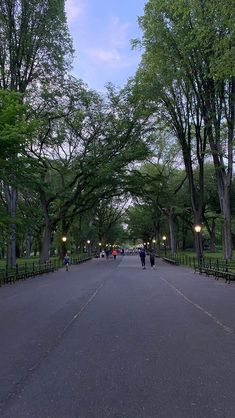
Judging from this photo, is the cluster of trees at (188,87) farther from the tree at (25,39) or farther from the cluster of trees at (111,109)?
the tree at (25,39)

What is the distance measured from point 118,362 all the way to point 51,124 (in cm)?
3818

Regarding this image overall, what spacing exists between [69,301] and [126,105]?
1207 inches

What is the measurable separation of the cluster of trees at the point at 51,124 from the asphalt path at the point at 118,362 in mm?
13016

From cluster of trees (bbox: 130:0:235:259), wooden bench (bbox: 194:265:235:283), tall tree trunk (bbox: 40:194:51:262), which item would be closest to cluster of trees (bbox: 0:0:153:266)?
tall tree trunk (bbox: 40:194:51:262)

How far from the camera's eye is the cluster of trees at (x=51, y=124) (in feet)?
Result: 90.4

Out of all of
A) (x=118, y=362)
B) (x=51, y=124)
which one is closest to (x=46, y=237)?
(x=51, y=124)

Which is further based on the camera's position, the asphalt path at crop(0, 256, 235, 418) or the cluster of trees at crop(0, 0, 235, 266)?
the cluster of trees at crop(0, 0, 235, 266)

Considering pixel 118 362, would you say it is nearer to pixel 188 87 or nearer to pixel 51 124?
pixel 188 87

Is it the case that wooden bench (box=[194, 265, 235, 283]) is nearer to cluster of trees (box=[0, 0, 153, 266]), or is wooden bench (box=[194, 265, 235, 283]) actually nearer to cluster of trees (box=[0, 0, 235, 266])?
cluster of trees (box=[0, 0, 235, 266])

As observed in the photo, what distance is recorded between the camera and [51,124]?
140 ft

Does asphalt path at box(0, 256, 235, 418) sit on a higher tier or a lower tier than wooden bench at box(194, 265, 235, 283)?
lower

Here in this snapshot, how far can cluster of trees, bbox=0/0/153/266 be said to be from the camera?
27.6 meters

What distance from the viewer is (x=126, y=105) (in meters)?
42.2

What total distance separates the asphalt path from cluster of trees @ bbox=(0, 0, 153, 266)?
13.0 meters
